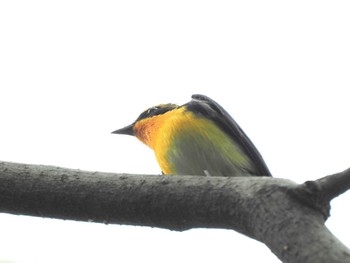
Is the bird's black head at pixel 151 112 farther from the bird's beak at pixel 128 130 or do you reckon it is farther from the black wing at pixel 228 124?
the black wing at pixel 228 124

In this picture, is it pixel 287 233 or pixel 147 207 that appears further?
pixel 147 207

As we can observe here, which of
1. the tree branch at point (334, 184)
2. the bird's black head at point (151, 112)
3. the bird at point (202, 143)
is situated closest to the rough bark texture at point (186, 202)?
the tree branch at point (334, 184)

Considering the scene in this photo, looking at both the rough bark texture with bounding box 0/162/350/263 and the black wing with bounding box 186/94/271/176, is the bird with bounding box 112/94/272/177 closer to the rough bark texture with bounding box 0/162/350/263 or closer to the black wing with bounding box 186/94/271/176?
the black wing with bounding box 186/94/271/176

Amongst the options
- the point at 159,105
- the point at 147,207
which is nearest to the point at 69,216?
the point at 147,207

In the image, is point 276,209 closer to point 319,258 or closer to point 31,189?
point 319,258

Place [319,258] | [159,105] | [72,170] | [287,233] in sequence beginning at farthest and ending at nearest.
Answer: [159,105]
[72,170]
[287,233]
[319,258]

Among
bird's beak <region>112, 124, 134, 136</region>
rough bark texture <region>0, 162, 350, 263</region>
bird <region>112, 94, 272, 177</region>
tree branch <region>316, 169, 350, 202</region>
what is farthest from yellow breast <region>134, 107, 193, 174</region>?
tree branch <region>316, 169, 350, 202</region>
